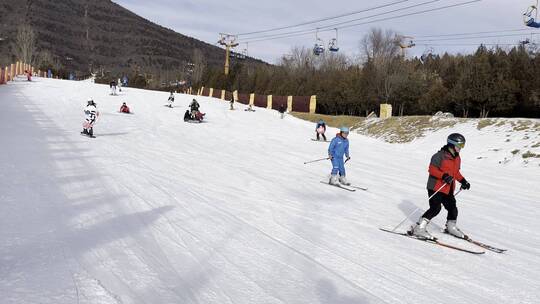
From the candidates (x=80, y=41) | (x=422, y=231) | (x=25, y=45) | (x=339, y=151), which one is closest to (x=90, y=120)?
(x=339, y=151)

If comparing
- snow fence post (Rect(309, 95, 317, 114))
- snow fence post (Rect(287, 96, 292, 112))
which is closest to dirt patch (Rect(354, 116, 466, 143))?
snow fence post (Rect(309, 95, 317, 114))

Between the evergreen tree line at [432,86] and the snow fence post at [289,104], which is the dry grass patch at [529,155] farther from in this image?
the snow fence post at [289,104]

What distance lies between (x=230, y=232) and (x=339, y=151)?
566 cm

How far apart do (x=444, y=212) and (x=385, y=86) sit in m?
34.2

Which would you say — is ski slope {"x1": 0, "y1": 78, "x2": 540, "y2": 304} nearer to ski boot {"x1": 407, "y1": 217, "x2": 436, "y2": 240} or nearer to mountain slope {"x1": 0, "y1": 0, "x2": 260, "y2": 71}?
ski boot {"x1": 407, "y1": 217, "x2": 436, "y2": 240}

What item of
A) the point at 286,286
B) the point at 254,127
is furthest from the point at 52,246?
the point at 254,127

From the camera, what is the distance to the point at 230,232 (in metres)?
6.86

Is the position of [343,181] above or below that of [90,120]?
below

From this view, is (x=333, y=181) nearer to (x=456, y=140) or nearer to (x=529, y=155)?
(x=456, y=140)

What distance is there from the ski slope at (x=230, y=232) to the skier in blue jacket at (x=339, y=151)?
24.3 inches

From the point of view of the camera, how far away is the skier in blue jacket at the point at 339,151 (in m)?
11.7

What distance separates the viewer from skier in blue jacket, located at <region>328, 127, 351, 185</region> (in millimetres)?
11727

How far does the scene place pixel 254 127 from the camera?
29.7 m

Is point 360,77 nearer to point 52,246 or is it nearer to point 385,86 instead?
point 385,86
